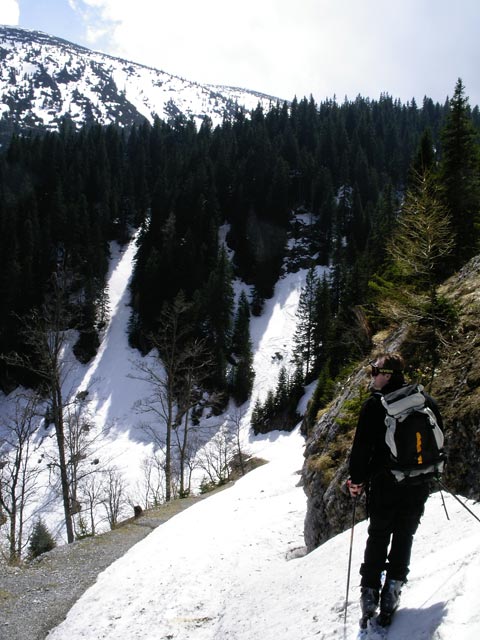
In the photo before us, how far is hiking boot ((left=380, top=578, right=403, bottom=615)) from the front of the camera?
11.2ft

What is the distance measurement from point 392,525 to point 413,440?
774mm

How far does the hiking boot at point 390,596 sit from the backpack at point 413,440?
0.85 metres

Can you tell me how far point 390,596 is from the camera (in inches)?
135

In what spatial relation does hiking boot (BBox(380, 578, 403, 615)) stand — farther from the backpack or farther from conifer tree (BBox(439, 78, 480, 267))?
conifer tree (BBox(439, 78, 480, 267))

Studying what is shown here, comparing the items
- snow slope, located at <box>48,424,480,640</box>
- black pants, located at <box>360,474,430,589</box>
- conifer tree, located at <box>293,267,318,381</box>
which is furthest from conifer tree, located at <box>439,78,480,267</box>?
conifer tree, located at <box>293,267,318,381</box>

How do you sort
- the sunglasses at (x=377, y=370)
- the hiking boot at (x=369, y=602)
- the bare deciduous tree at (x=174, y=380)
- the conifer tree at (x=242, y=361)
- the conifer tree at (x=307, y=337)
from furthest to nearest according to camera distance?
the conifer tree at (x=307, y=337), the conifer tree at (x=242, y=361), the bare deciduous tree at (x=174, y=380), the sunglasses at (x=377, y=370), the hiking boot at (x=369, y=602)

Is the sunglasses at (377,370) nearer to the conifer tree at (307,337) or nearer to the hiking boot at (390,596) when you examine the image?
the hiking boot at (390,596)

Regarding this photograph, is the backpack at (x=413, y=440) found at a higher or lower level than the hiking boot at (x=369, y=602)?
higher

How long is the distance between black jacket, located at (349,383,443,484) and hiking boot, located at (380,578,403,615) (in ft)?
2.59

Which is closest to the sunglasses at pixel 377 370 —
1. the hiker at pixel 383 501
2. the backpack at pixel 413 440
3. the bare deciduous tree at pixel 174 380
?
the hiker at pixel 383 501

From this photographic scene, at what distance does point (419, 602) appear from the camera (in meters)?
3.51

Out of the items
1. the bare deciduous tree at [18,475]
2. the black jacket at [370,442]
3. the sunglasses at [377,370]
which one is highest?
the sunglasses at [377,370]

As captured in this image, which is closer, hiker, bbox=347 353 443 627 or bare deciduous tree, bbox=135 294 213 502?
hiker, bbox=347 353 443 627

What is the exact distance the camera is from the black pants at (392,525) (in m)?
3.45
